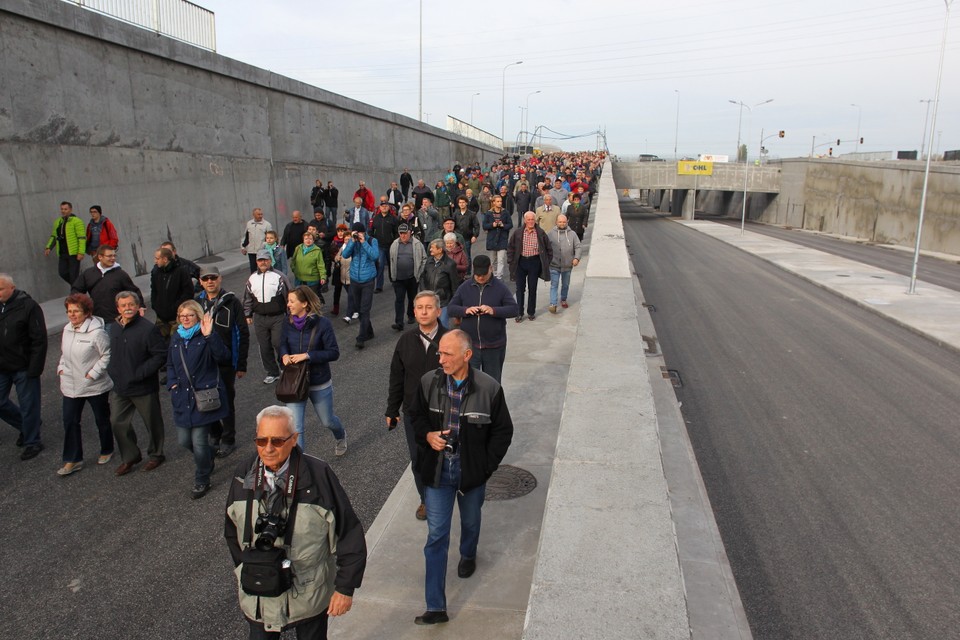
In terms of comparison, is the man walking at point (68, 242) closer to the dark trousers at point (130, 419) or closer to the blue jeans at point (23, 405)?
the blue jeans at point (23, 405)

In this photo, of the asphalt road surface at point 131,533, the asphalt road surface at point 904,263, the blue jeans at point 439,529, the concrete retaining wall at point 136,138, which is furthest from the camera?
the asphalt road surface at point 904,263

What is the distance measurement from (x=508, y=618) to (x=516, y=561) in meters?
0.69

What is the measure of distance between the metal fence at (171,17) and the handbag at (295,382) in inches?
439

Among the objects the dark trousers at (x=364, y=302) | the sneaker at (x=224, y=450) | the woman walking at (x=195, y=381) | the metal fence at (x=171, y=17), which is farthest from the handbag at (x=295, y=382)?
the metal fence at (x=171, y=17)

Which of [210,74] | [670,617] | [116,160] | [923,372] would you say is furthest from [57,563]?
[210,74]

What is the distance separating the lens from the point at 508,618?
4203 millimetres

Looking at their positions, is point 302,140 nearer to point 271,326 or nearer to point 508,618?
point 271,326

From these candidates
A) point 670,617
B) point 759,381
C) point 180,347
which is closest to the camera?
point 670,617

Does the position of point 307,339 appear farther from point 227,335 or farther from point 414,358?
point 414,358

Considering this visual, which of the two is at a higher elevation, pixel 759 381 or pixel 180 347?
pixel 180 347

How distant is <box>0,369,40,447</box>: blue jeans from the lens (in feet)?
21.6

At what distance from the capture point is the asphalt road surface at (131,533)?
4.30 meters

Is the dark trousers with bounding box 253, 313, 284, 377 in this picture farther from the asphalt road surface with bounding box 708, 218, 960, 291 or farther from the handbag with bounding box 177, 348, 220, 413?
the asphalt road surface with bounding box 708, 218, 960, 291

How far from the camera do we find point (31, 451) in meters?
6.67
